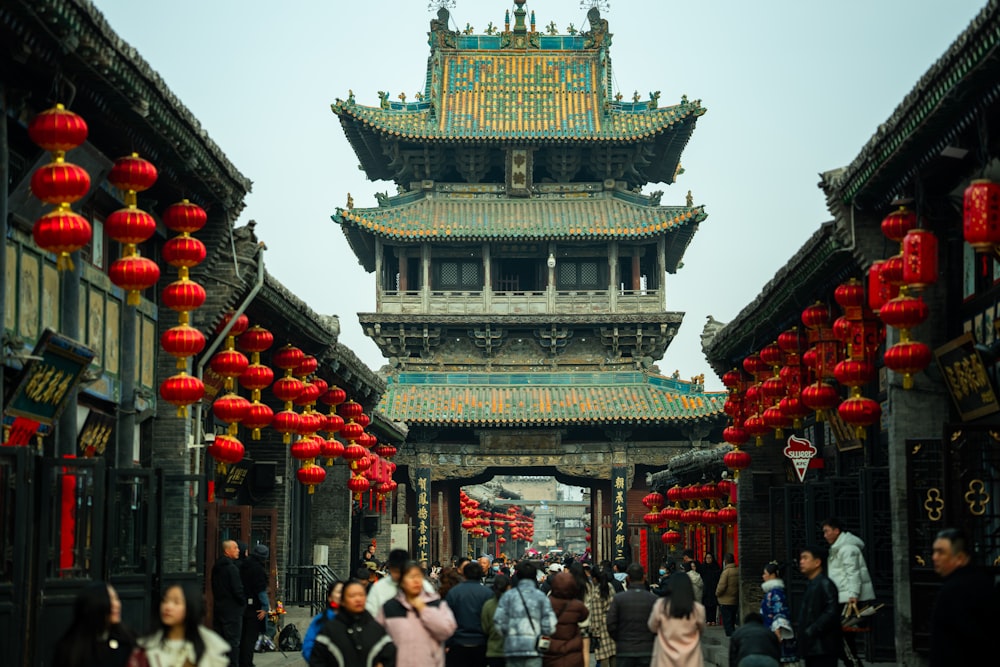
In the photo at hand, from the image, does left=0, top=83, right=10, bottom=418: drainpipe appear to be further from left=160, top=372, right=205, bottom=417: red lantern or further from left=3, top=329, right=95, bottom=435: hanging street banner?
left=160, top=372, right=205, bottom=417: red lantern

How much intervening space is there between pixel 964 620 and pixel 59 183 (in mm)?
7014

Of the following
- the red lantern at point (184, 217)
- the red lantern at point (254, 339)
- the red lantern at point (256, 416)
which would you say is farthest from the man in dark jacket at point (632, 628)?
the red lantern at point (254, 339)

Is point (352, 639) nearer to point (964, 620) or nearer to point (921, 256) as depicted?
point (964, 620)

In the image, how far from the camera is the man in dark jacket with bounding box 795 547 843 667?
13273 mm

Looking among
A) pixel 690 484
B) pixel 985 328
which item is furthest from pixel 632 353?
pixel 985 328

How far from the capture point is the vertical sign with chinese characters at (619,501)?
43.1 m

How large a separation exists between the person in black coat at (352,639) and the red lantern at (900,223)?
7.17 metres

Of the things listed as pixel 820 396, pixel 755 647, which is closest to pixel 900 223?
pixel 820 396

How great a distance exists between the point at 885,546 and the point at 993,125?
5752mm

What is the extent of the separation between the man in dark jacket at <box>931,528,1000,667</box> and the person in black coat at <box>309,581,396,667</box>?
12.5 feet

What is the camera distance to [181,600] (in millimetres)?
8398

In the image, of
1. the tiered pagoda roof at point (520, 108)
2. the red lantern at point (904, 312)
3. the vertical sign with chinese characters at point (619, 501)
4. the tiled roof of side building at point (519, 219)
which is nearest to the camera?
the red lantern at point (904, 312)

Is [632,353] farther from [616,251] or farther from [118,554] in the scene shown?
[118,554]

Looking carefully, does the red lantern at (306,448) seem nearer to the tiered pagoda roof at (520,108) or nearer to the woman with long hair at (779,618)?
the woman with long hair at (779,618)
